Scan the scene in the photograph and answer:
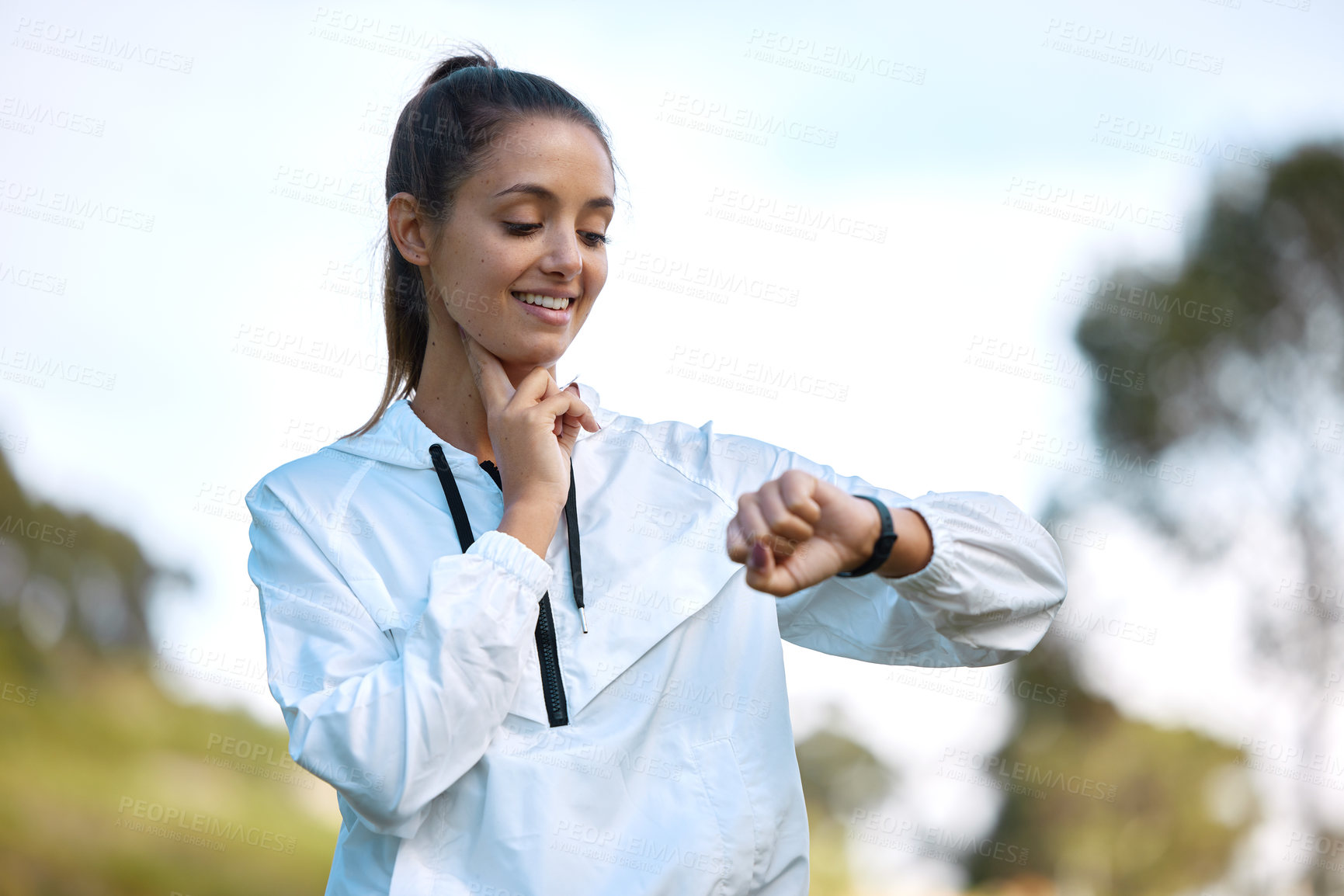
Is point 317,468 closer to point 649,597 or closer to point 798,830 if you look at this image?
point 649,597

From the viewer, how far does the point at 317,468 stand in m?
1.79

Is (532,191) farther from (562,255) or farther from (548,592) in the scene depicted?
(548,592)

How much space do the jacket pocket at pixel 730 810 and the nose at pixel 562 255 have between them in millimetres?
737

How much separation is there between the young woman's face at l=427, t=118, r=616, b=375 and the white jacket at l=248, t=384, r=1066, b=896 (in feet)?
0.65

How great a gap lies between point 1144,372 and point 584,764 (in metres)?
9.60

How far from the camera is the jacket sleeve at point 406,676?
1388 mm

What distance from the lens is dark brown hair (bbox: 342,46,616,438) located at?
1.85m

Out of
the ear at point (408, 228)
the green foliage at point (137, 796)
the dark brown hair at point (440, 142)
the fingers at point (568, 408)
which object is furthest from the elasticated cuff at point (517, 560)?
the green foliage at point (137, 796)

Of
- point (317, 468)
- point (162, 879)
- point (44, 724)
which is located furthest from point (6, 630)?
point (317, 468)

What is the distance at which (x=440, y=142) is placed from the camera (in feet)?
6.26

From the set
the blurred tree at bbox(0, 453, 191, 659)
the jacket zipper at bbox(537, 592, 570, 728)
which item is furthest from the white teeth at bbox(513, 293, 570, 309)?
the blurred tree at bbox(0, 453, 191, 659)

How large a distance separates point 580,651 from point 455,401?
527 mm

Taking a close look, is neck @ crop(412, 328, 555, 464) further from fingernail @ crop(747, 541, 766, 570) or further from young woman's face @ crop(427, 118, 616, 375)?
fingernail @ crop(747, 541, 766, 570)

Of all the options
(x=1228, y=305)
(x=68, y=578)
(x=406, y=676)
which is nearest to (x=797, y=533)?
(x=406, y=676)
